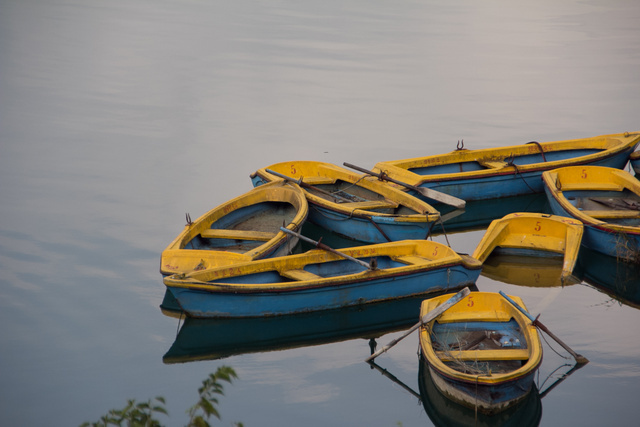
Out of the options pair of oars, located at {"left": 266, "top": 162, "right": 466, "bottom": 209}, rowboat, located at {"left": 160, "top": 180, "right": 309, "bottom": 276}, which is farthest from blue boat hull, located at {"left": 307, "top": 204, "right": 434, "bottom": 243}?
pair of oars, located at {"left": 266, "top": 162, "right": 466, "bottom": 209}

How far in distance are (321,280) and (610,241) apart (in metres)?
4.82

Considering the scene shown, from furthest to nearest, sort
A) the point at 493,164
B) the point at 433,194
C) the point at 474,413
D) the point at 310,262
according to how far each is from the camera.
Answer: the point at 493,164
the point at 433,194
the point at 310,262
the point at 474,413

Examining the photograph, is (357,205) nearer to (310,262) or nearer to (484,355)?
(310,262)

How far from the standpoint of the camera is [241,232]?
1124 cm

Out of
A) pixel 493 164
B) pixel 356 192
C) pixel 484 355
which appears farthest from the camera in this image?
pixel 493 164

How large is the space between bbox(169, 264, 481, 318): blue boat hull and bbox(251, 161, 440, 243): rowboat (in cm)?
156

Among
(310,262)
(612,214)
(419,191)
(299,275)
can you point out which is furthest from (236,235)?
(612,214)

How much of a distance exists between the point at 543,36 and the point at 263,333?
26425 millimetres

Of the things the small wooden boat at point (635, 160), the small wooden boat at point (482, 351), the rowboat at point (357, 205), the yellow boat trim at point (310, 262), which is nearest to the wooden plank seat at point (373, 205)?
the rowboat at point (357, 205)

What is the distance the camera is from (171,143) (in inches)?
711

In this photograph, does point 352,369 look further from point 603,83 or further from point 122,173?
point 603,83

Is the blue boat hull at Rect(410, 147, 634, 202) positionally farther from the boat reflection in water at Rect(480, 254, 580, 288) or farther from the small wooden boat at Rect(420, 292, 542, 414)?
the small wooden boat at Rect(420, 292, 542, 414)

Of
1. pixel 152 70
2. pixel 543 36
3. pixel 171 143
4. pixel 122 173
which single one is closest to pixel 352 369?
pixel 122 173

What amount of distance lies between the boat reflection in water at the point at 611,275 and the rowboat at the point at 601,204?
135 millimetres
